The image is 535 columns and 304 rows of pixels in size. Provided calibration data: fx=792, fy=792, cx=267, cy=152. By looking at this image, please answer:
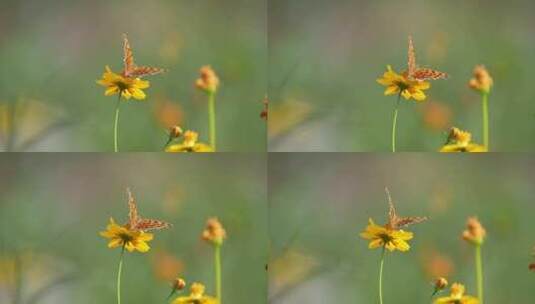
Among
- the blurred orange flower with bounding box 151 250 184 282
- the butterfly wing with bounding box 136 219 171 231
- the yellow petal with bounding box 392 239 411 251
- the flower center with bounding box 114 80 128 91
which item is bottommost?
the blurred orange flower with bounding box 151 250 184 282

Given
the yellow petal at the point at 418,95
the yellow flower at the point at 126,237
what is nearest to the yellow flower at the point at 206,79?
the yellow flower at the point at 126,237

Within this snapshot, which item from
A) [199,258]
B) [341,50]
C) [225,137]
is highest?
[341,50]

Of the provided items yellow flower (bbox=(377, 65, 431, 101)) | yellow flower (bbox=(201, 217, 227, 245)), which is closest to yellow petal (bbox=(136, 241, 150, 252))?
yellow flower (bbox=(201, 217, 227, 245))

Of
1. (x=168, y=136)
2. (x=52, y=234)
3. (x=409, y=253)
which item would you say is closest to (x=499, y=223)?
(x=409, y=253)

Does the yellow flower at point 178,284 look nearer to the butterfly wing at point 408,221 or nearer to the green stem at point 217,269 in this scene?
the green stem at point 217,269

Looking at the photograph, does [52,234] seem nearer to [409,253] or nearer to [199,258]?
[199,258]

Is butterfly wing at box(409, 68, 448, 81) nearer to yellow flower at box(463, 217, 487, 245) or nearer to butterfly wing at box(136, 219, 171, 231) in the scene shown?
yellow flower at box(463, 217, 487, 245)
